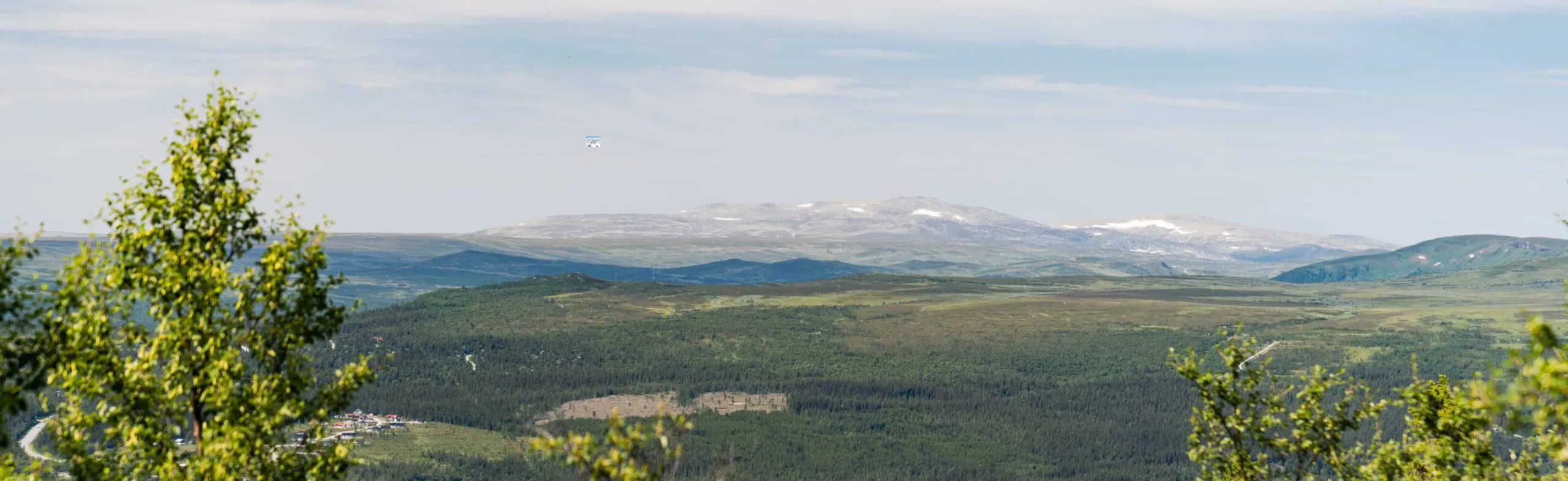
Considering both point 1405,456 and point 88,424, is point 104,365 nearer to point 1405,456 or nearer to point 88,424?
point 88,424

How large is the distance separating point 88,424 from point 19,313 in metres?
5.06

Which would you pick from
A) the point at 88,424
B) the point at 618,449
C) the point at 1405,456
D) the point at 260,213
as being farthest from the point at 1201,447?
the point at 88,424

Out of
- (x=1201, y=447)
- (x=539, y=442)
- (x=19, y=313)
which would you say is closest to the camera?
(x=539, y=442)

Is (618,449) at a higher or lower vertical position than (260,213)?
lower

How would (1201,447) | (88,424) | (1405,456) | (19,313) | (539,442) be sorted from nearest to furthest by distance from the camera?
(539,442) → (88,424) → (19,313) → (1201,447) → (1405,456)

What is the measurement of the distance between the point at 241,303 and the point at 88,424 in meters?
4.95

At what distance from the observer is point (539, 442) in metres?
29.4

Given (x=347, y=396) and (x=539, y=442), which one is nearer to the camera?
(x=539, y=442)

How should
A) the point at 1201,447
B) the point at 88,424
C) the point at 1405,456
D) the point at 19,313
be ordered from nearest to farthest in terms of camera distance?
the point at 88,424 → the point at 19,313 → the point at 1201,447 → the point at 1405,456

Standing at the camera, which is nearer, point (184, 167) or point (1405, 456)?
point (184, 167)

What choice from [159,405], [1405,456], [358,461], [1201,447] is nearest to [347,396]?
[358,461]

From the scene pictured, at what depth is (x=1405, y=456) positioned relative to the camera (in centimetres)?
6034

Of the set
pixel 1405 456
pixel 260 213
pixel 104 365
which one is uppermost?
pixel 260 213

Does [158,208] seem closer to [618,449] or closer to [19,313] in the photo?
[19,313]
